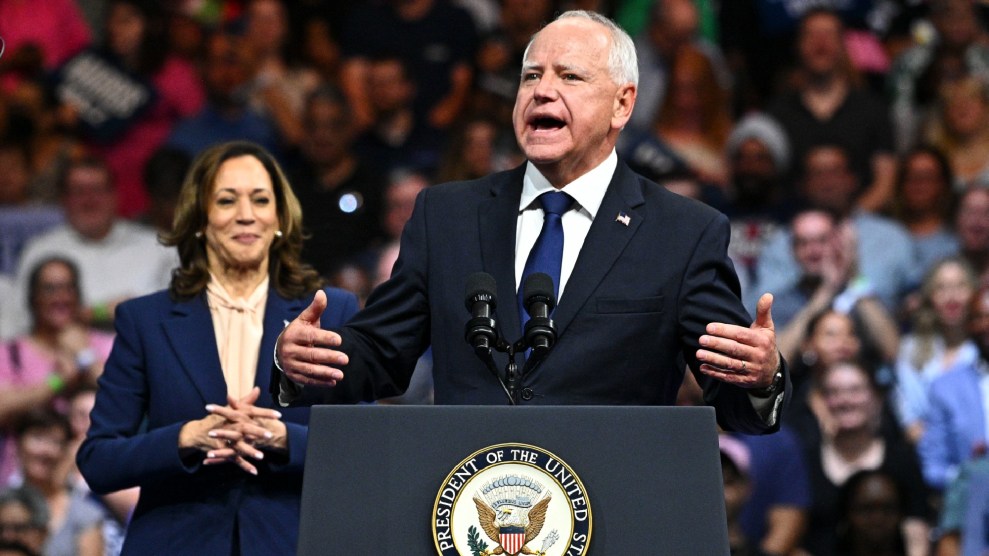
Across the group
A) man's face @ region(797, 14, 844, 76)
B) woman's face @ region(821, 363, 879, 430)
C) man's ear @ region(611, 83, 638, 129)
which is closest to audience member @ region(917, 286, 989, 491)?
woman's face @ region(821, 363, 879, 430)

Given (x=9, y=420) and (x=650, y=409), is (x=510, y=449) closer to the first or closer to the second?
(x=650, y=409)

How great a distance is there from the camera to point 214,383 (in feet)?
10.6

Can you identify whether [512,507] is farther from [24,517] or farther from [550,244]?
[24,517]

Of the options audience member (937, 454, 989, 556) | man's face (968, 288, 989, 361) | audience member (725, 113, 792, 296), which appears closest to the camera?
audience member (937, 454, 989, 556)

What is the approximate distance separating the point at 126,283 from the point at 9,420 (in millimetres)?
762

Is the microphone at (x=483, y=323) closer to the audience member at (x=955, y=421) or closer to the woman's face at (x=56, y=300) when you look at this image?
the audience member at (x=955, y=421)

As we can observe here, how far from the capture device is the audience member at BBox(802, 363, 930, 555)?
18.1 feet

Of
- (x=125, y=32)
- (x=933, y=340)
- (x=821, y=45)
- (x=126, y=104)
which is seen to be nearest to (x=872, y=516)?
(x=933, y=340)

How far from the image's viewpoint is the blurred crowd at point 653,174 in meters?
5.59

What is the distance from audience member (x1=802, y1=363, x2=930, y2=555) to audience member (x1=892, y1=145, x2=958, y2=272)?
94 cm

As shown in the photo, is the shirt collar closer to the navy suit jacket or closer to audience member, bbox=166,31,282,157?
the navy suit jacket

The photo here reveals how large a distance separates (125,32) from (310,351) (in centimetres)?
492

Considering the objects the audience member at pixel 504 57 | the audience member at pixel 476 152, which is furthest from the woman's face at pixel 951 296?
the audience member at pixel 504 57

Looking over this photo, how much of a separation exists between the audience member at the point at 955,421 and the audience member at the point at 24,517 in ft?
10.9
